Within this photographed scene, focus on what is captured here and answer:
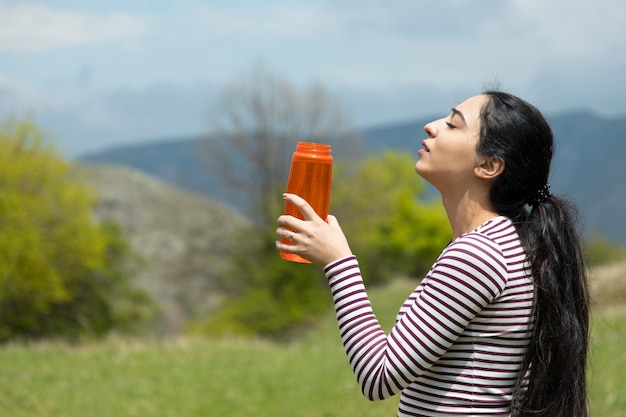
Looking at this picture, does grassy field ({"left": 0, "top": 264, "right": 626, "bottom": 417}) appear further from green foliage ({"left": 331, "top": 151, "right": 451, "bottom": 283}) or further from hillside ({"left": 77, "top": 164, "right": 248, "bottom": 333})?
green foliage ({"left": 331, "top": 151, "right": 451, "bottom": 283})

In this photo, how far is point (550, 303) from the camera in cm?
223

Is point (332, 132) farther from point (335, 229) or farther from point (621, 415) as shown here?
point (335, 229)

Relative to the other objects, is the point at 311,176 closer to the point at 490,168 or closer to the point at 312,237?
the point at 312,237

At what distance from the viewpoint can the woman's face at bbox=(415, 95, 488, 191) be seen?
225 cm

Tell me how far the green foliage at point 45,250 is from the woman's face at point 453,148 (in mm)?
29146

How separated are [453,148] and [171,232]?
168ft

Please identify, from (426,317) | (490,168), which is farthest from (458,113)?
(426,317)

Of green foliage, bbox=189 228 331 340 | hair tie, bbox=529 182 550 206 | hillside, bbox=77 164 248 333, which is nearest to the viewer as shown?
hair tie, bbox=529 182 550 206

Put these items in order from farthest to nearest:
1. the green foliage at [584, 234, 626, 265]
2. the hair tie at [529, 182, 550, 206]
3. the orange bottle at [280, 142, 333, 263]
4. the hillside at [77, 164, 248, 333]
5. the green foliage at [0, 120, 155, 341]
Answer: the green foliage at [584, 234, 626, 265], the hillside at [77, 164, 248, 333], the green foliage at [0, 120, 155, 341], the hair tie at [529, 182, 550, 206], the orange bottle at [280, 142, 333, 263]

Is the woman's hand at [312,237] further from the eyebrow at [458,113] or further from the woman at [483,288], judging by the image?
the eyebrow at [458,113]

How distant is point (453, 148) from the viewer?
225 centimetres

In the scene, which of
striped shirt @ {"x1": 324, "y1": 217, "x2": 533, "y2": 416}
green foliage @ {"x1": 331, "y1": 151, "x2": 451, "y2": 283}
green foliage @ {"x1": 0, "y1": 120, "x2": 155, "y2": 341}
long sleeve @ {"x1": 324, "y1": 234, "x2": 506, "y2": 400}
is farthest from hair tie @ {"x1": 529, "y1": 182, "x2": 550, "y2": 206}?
green foliage @ {"x1": 331, "y1": 151, "x2": 451, "y2": 283}

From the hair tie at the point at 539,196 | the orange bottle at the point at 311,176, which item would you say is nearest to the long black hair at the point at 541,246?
the hair tie at the point at 539,196

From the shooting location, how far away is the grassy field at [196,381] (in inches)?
316
